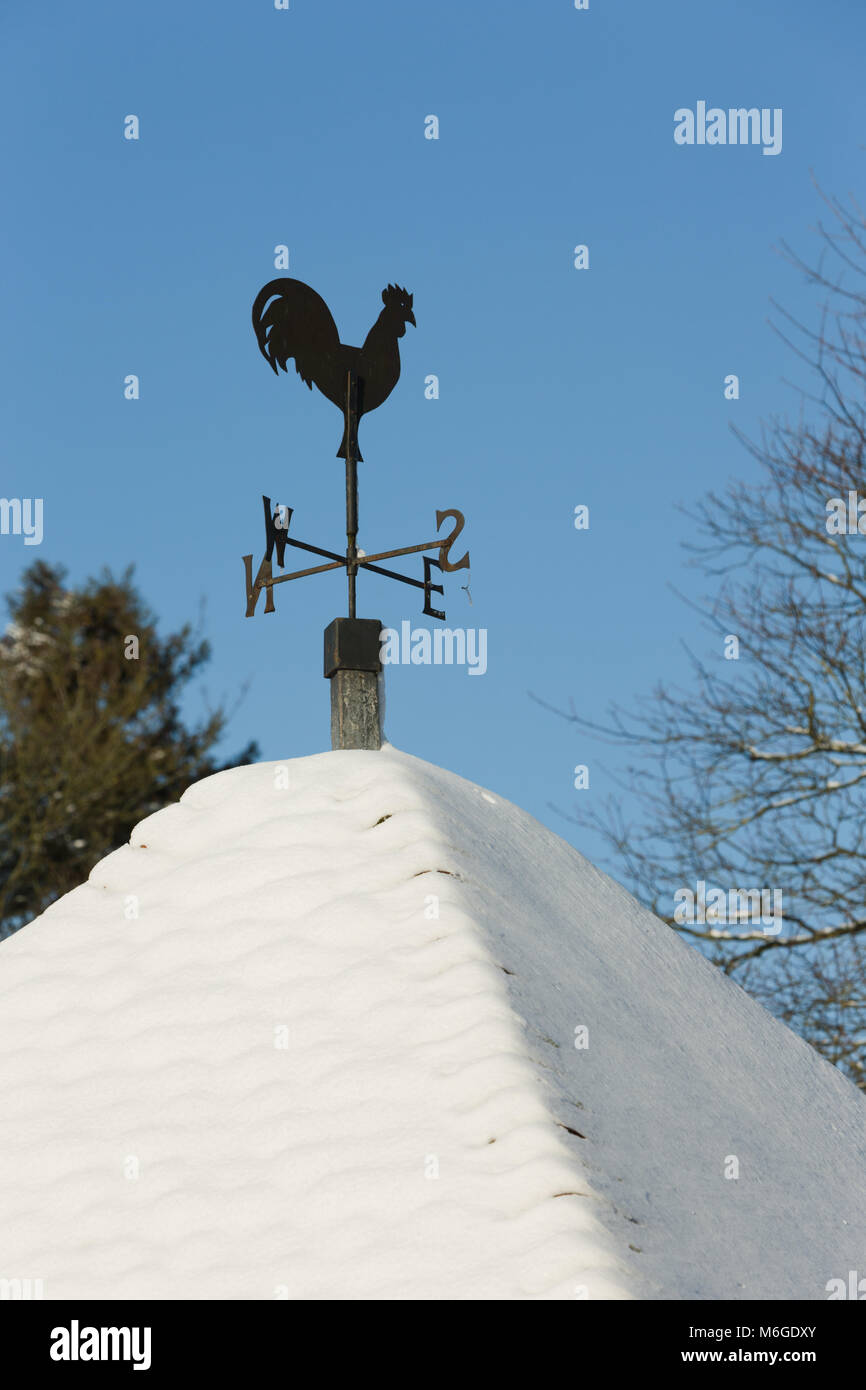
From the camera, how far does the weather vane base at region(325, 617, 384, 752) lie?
5000mm

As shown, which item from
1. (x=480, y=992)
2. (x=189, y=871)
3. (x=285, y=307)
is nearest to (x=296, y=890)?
(x=189, y=871)

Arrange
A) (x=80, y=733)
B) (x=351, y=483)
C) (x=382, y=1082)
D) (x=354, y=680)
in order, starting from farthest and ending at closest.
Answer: (x=80, y=733) < (x=351, y=483) < (x=354, y=680) < (x=382, y=1082)

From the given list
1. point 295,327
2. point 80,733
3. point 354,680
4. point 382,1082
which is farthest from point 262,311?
point 80,733

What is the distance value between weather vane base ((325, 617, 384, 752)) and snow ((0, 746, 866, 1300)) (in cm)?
21

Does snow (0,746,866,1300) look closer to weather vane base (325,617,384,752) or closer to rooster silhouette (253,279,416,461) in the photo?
weather vane base (325,617,384,752)

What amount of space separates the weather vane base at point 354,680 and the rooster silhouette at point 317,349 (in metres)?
0.84

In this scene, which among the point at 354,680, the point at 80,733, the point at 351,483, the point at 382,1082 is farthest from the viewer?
the point at 80,733

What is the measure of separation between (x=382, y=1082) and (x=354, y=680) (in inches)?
76.2

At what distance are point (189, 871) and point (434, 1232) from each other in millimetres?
1697

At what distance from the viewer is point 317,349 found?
5.50 metres

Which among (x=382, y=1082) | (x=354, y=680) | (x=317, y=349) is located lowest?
(x=382, y=1082)

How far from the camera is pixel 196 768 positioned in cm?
2106

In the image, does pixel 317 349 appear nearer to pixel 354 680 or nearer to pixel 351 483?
pixel 351 483

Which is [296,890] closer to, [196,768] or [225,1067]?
[225,1067]
